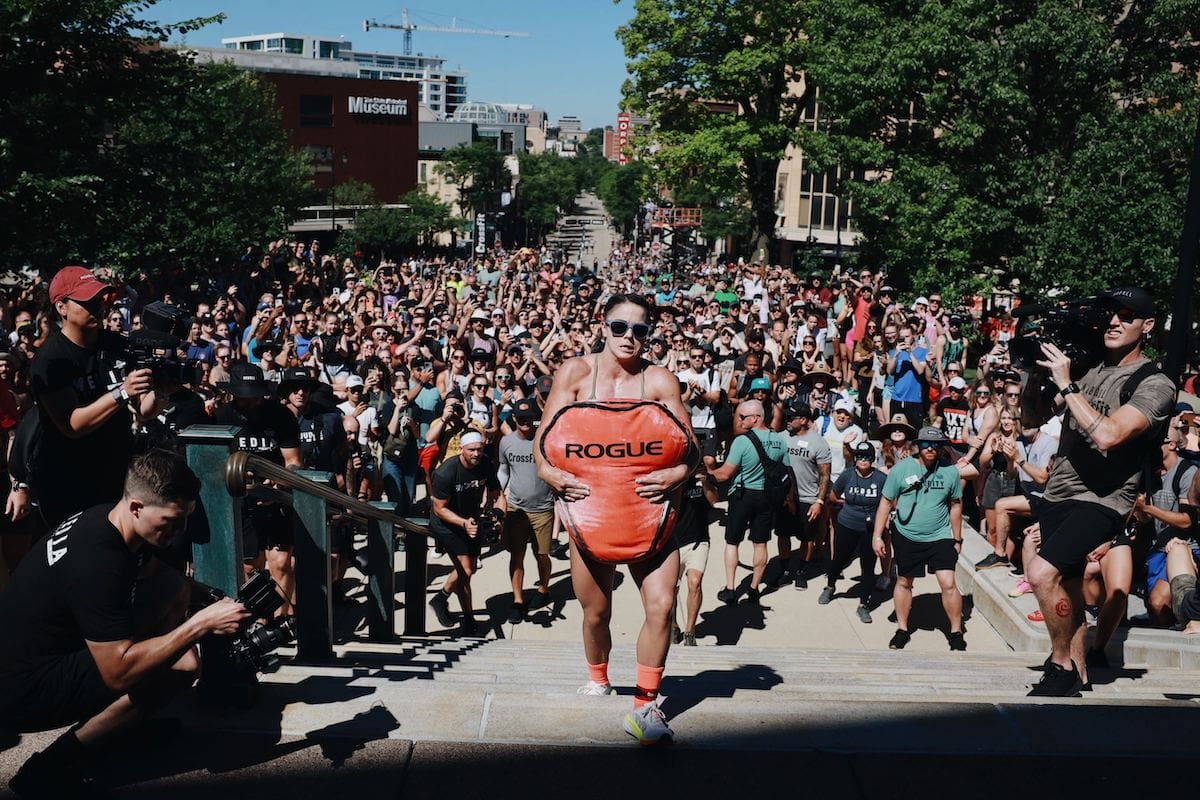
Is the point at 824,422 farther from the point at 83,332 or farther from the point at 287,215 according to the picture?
the point at 287,215

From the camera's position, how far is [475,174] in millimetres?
85938

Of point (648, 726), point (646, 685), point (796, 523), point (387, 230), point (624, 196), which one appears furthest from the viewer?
point (624, 196)

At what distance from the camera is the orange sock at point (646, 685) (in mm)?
4145

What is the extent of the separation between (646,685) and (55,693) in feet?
6.45

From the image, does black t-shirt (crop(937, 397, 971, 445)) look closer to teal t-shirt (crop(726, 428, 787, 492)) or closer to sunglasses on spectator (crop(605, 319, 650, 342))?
teal t-shirt (crop(726, 428, 787, 492))

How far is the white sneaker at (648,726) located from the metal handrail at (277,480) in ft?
5.41

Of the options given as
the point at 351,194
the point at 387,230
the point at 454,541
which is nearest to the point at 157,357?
the point at 454,541

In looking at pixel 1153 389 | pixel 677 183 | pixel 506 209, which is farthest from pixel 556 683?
pixel 506 209

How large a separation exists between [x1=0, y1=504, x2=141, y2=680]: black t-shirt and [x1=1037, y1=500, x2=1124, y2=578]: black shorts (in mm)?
3894

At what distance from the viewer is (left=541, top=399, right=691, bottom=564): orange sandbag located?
166 inches

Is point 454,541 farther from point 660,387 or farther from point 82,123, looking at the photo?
point 82,123

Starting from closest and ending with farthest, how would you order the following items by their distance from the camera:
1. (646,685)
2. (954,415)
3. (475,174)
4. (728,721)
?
(646,685) → (728,721) → (954,415) → (475,174)

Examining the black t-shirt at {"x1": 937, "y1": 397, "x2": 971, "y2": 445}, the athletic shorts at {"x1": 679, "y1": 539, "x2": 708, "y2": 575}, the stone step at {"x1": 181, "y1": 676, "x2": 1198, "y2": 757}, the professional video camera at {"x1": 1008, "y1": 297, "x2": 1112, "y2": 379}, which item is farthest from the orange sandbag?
the black t-shirt at {"x1": 937, "y1": 397, "x2": 971, "y2": 445}

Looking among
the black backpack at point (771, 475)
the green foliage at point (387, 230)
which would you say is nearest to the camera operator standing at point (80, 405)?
the black backpack at point (771, 475)
